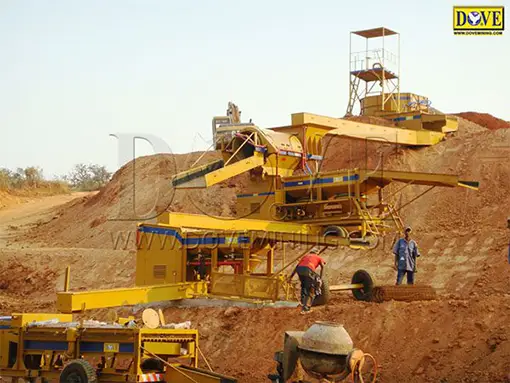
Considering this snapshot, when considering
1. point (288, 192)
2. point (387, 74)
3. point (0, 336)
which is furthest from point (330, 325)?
point (387, 74)

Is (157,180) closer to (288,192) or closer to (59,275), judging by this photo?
(59,275)

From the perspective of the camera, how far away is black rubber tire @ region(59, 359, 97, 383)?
11742mm

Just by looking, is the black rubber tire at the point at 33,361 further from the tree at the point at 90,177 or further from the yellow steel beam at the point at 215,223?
the tree at the point at 90,177

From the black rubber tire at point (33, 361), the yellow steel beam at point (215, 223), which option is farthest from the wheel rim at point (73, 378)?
the yellow steel beam at point (215, 223)

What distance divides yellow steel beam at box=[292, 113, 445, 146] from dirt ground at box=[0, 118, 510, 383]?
411mm

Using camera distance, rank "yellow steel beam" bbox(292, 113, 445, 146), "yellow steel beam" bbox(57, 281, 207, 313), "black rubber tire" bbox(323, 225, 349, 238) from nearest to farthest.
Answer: "yellow steel beam" bbox(57, 281, 207, 313), "black rubber tire" bbox(323, 225, 349, 238), "yellow steel beam" bbox(292, 113, 445, 146)

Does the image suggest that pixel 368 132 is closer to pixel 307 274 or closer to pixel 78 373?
pixel 307 274

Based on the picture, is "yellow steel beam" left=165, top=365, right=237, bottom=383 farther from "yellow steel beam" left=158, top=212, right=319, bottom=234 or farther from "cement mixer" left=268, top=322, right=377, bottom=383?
"yellow steel beam" left=158, top=212, right=319, bottom=234

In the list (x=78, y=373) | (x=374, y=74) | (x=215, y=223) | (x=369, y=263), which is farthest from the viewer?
(x=374, y=74)

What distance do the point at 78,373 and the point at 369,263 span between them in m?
12.2

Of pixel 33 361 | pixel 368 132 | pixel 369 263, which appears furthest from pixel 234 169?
pixel 33 361

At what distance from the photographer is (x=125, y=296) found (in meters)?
15.7

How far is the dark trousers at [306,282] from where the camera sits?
50.4 ft

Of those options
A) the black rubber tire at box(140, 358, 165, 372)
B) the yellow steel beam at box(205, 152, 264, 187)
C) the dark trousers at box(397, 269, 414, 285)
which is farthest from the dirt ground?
the yellow steel beam at box(205, 152, 264, 187)
